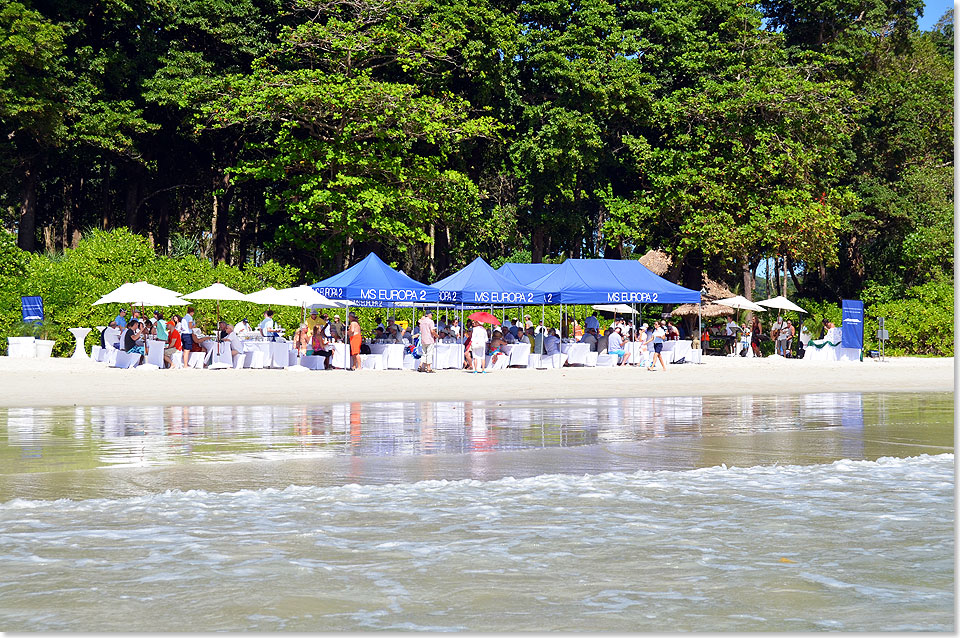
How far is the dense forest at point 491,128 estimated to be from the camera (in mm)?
39281

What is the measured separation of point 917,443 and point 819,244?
106ft

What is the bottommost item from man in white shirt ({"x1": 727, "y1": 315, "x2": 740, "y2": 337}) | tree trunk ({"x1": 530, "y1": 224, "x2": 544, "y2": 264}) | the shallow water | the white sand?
the shallow water

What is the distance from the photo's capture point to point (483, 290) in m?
27.8

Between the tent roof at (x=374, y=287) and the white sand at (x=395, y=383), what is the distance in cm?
180

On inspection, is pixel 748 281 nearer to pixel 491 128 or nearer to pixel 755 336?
pixel 755 336

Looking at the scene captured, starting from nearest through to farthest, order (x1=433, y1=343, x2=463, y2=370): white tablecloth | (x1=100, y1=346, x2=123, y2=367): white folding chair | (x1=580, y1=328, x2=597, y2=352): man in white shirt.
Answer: (x1=100, y1=346, x2=123, y2=367): white folding chair, (x1=433, y1=343, x2=463, y2=370): white tablecloth, (x1=580, y1=328, x2=597, y2=352): man in white shirt

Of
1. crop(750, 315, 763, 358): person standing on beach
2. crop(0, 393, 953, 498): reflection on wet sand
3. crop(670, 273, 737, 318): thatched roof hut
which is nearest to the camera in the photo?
crop(0, 393, 953, 498): reflection on wet sand

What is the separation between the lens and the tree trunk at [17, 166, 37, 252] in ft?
134

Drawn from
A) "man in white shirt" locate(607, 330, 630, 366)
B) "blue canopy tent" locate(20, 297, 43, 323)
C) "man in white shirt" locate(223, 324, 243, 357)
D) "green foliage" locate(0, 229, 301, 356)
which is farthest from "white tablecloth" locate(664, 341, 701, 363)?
"blue canopy tent" locate(20, 297, 43, 323)

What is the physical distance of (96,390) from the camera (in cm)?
1856

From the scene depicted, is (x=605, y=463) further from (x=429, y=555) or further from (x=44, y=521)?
(x=44, y=521)

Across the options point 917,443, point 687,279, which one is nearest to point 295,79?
point 687,279

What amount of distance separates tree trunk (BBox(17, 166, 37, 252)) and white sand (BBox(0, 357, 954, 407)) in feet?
50.3

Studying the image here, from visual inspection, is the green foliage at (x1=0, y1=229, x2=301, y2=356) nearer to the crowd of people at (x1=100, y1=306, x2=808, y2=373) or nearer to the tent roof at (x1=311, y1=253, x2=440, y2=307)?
the crowd of people at (x1=100, y1=306, x2=808, y2=373)
